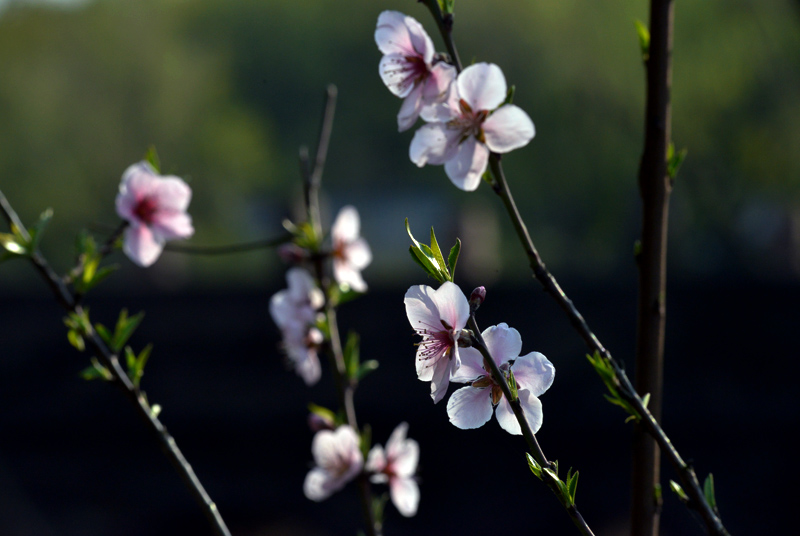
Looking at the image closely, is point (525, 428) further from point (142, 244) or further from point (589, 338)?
point (142, 244)

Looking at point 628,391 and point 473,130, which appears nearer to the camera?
point 628,391

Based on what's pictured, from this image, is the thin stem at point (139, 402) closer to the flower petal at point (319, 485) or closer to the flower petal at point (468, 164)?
the flower petal at point (319, 485)

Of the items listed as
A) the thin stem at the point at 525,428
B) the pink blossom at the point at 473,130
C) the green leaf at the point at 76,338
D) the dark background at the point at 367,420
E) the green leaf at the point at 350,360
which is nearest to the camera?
the thin stem at the point at 525,428

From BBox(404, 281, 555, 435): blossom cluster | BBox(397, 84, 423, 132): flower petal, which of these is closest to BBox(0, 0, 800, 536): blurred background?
BBox(404, 281, 555, 435): blossom cluster

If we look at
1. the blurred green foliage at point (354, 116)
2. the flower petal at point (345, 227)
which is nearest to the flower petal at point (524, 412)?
the flower petal at point (345, 227)

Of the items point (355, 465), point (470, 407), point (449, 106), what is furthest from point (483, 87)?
point (355, 465)

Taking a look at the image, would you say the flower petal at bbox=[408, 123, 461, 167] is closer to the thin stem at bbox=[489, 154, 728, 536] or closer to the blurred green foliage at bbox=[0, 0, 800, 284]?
the thin stem at bbox=[489, 154, 728, 536]

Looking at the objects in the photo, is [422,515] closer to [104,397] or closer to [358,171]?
[104,397]
